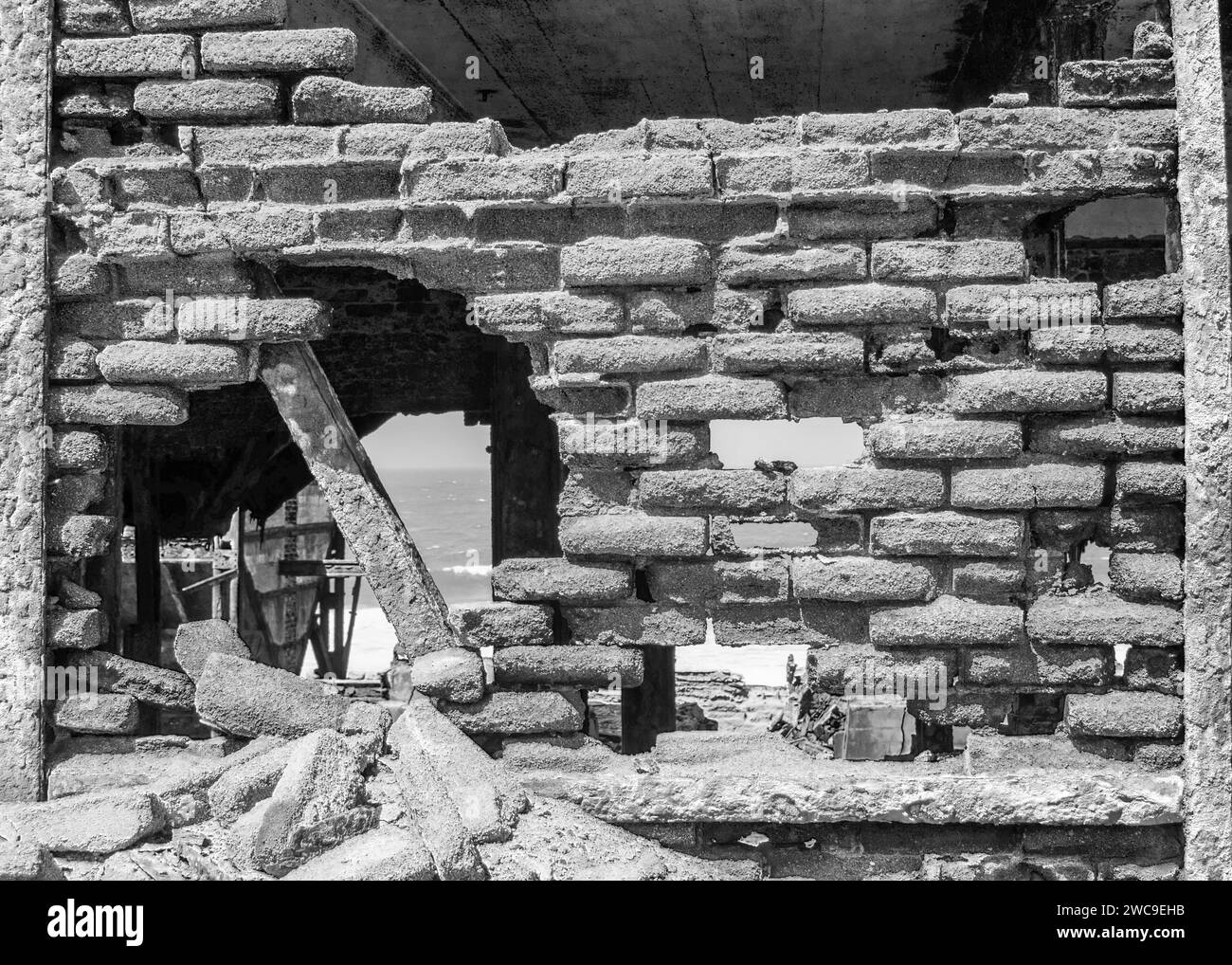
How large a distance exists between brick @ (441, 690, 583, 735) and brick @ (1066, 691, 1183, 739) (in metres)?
1.49

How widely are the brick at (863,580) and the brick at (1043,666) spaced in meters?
0.26

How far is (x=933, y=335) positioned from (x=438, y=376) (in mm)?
4553

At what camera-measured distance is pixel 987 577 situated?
3.01 m

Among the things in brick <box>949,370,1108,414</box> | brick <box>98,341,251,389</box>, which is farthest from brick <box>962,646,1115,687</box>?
brick <box>98,341,251,389</box>

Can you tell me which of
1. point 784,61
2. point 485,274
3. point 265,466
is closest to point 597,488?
point 485,274

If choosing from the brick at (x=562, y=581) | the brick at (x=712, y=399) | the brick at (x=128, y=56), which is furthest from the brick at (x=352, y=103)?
the brick at (x=562, y=581)

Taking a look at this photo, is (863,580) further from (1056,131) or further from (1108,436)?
(1056,131)

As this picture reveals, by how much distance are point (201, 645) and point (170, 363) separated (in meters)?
0.91

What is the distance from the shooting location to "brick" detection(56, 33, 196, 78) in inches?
123

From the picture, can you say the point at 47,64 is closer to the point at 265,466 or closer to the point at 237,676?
the point at 237,676

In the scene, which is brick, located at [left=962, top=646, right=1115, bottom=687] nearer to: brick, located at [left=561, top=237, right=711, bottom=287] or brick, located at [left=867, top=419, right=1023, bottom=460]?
brick, located at [left=867, top=419, right=1023, bottom=460]

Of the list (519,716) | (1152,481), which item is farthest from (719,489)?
(1152,481)

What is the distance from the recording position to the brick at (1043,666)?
3020 mm

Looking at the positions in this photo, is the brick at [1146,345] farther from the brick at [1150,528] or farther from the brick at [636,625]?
the brick at [636,625]
